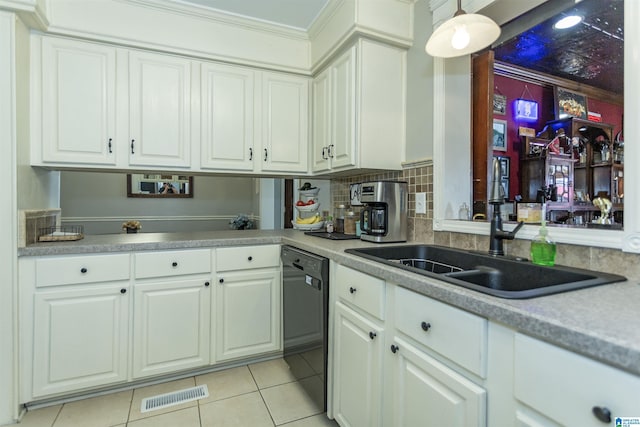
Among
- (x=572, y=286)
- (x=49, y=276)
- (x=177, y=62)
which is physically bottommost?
(x=49, y=276)

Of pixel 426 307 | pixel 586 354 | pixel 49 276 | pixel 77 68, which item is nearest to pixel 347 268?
pixel 426 307

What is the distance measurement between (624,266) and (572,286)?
0.34 meters

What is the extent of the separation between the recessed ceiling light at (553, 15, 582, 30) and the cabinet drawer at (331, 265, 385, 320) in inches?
77.8

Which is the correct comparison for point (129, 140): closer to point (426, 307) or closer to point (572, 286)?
point (426, 307)

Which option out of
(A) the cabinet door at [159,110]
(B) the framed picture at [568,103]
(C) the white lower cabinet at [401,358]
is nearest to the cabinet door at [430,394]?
(C) the white lower cabinet at [401,358]

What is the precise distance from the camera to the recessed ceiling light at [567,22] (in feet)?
6.20

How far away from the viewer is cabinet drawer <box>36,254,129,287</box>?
1719mm

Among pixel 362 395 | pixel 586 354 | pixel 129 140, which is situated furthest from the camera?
pixel 129 140

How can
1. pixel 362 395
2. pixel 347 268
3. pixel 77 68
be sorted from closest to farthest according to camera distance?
1. pixel 362 395
2. pixel 347 268
3. pixel 77 68

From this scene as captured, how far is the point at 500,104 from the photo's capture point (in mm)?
2980

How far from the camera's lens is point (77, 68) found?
1963 millimetres

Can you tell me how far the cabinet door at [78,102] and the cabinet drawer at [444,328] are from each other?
1.99 metres

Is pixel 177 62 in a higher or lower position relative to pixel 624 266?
higher

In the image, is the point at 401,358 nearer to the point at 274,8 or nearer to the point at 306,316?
the point at 306,316
